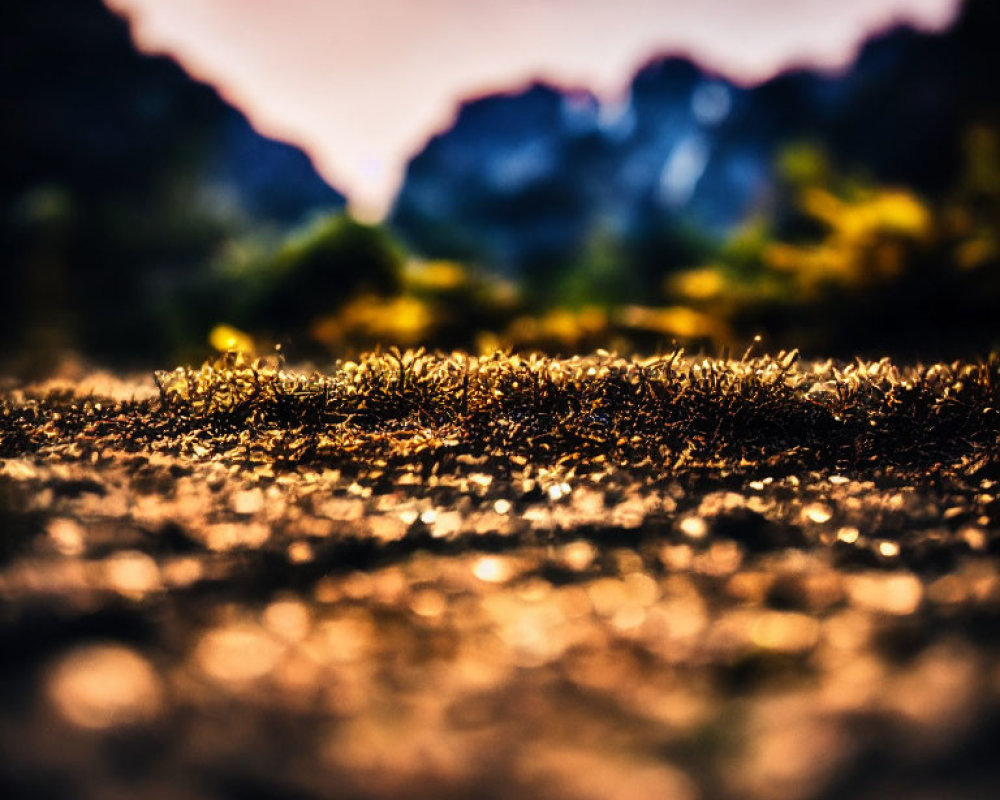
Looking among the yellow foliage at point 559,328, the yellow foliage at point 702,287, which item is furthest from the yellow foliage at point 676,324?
the yellow foliage at point 702,287

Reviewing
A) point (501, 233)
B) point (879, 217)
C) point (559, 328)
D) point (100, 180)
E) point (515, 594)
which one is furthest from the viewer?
point (501, 233)

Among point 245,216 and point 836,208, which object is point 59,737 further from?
point 245,216

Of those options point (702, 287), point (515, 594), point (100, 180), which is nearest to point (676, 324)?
point (702, 287)

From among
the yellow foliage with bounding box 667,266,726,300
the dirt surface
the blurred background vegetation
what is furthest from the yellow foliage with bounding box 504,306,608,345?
the dirt surface

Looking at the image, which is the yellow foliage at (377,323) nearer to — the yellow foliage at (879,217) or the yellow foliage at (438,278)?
the yellow foliage at (438,278)

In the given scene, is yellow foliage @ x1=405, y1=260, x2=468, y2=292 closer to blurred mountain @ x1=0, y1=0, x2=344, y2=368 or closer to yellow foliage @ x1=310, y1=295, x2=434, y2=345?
yellow foliage @ x1=310, y1=295, x2=434, y2=345

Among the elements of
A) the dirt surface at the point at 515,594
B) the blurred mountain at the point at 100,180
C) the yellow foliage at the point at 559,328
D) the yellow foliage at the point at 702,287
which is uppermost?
the blurred mountain at the point at 100,180

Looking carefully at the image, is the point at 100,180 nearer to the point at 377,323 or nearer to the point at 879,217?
the point at 377,323

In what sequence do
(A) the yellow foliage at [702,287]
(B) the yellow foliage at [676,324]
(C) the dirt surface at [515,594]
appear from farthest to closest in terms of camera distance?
(A) the yellow foliage at [702,287] < (B) the yellow foliage at [676,324] < (C) the dirt surface at [515,594]
